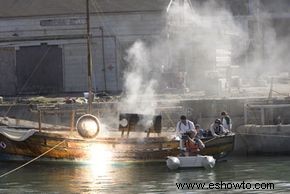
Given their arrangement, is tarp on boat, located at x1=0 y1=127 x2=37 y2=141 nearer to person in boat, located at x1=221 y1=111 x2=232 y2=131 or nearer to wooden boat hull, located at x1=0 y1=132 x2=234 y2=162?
wooden boat hull, located at x1=0 y1=132 x2=234 y2=162

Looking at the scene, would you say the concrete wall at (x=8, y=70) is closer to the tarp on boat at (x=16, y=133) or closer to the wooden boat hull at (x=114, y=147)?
the tarp on boat at (x=16, y=133)

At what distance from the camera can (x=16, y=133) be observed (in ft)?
89.7

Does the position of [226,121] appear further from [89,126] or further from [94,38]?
[94,38]

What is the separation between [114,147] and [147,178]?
3533 mm

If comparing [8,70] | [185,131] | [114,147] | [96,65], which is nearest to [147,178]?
[185,131]

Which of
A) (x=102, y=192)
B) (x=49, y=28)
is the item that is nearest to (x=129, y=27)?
(x=49, y=28)

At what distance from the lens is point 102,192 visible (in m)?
20.8

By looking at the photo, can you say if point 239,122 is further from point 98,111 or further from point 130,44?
point 130,44

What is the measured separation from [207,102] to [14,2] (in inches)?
649

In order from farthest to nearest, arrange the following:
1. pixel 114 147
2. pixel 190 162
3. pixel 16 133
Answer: pixel 16 133, pixel 114 147, pixel 190 162

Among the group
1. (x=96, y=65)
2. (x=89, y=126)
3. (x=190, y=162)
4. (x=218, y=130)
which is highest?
(x=96, y=65)

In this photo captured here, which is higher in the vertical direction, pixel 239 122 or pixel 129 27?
pixel 129 27

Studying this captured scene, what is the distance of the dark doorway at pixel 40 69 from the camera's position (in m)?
40.4

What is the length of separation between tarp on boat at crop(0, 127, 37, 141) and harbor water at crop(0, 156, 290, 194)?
1.06 meters
